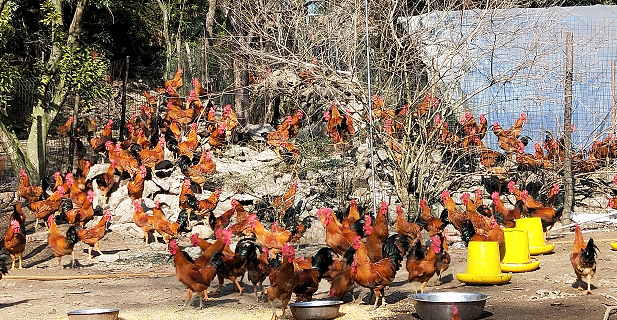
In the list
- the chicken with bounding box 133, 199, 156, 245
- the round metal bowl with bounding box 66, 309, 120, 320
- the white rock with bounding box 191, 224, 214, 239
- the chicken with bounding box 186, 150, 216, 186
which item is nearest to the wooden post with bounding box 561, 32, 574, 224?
the white rock with bounding box 191, 224, 214, 239

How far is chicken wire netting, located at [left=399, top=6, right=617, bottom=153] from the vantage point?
1262cm

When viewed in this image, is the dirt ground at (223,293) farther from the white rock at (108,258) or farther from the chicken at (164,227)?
the chicken at (164,227)

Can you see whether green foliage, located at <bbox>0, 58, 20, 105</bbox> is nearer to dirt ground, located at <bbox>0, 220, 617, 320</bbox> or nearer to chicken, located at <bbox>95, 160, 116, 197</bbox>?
chicken, located at <bbox>95, 160, 116, 197</bbox>

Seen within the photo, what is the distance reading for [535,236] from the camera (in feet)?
36.7

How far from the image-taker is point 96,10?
23.2 meters

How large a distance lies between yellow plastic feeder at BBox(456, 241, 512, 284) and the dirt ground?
0.39 feet

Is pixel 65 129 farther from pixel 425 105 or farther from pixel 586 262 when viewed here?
pixel 586 262

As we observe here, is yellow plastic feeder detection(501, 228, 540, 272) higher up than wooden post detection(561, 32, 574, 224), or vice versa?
wooden post detection(561, 32, 574, 224)

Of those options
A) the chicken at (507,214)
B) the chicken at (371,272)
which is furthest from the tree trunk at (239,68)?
the chicken at (371,272)

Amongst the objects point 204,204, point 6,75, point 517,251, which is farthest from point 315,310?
point 6,75

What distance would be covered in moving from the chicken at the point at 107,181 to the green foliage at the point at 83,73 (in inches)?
51.6

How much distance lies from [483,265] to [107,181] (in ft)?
26.7

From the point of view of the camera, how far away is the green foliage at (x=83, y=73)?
544 inches

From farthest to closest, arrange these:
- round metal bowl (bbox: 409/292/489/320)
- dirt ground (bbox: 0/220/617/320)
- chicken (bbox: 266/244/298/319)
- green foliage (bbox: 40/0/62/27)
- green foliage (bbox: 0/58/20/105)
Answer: green foliage (bbox: 40/0/62/27), green foliage (bbox: 0/58/20/105), dirt ground (bbox: 0/220/617/320), chicken (bbox: 266/244/298/319), round metal bowl (bbox: 409/292/489/320)
